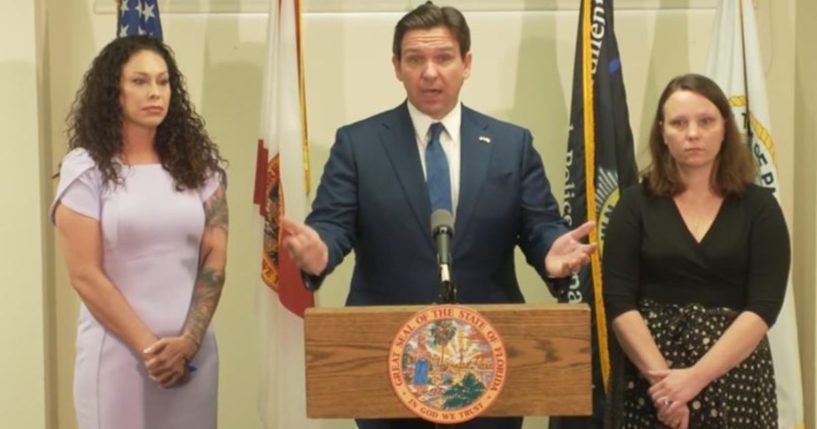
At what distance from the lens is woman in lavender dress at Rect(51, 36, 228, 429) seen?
8.75 feet

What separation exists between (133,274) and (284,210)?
90 centimetres

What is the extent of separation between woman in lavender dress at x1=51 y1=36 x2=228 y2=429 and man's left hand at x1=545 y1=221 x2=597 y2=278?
0.95 m

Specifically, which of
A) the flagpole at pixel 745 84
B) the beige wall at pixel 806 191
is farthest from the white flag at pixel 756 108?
the beige wall at pixel 806 191

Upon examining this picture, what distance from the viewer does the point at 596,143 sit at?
354 cm

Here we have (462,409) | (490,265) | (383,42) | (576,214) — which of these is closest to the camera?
(462,409)

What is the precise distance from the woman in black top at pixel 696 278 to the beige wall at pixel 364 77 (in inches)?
47.0

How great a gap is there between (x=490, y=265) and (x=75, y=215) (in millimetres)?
1056

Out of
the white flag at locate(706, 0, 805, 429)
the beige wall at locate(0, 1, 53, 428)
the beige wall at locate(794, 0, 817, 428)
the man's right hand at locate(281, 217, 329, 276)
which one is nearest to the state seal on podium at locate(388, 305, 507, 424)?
the man's right hand at locate(281, 217, 329, 276)

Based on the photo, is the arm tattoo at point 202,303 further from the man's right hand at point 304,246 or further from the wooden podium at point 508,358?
the wooden podium at point 508,358

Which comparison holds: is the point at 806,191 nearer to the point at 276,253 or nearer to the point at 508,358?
the point at 276,253

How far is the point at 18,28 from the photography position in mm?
3609

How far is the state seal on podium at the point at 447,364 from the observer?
185 centimetres

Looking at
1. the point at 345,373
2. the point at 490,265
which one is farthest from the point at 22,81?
the point at 345,373

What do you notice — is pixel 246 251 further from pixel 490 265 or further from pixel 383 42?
pixel 490 265
